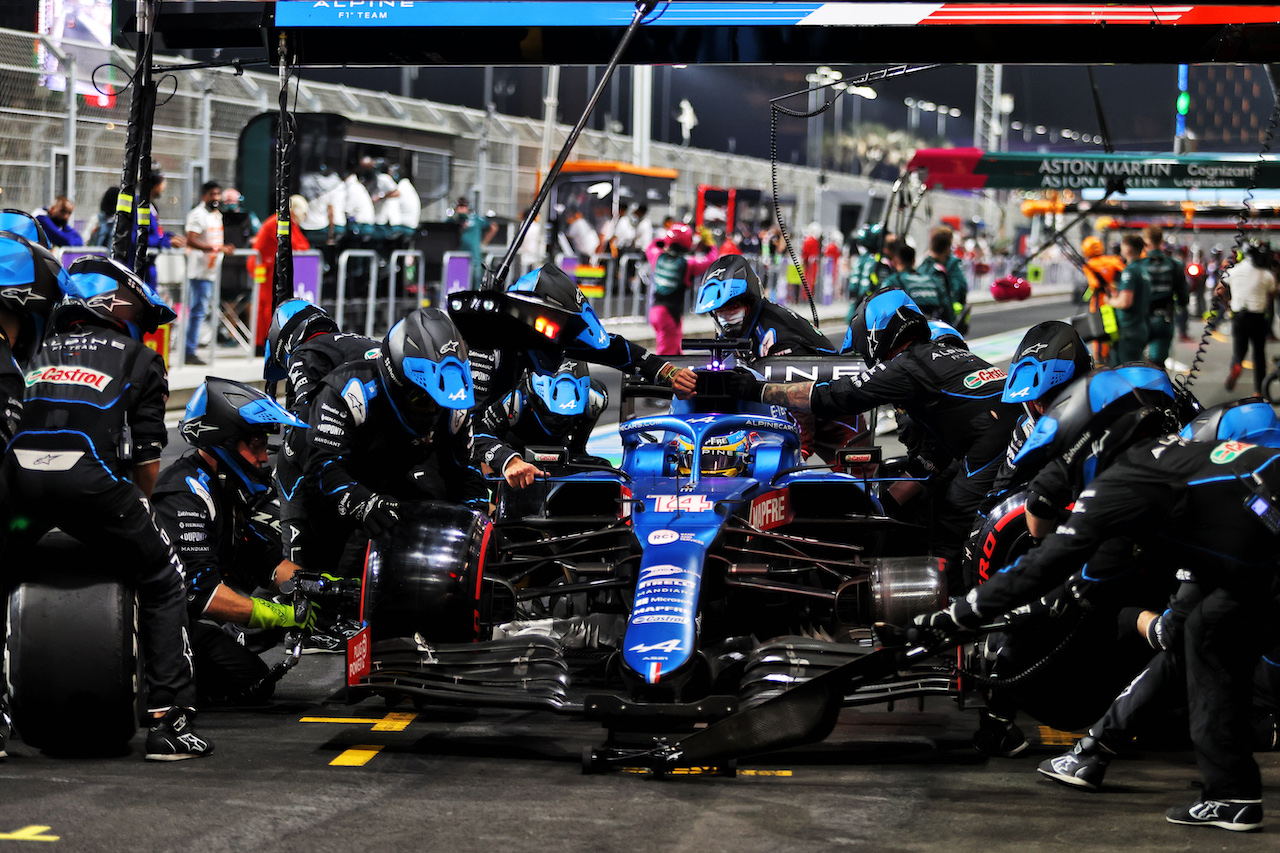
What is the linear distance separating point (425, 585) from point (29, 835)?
1926mm

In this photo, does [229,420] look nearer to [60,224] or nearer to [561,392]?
[561,392]

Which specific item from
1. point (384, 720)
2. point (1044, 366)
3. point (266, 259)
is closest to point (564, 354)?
point (384, 720)

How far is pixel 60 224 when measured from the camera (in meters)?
15.2

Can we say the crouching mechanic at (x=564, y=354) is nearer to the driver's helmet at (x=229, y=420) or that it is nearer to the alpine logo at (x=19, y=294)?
the driver's helmet at (x=229, y=420)

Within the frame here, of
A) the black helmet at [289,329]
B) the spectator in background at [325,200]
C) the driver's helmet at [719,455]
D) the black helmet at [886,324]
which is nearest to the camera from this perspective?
the driver's helmet at [719,455]

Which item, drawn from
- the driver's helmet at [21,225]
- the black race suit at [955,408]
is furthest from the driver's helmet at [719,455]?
the driver's helmet at [21,225]

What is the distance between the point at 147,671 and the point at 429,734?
3.68ft

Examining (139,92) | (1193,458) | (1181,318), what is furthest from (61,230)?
(1181,318)

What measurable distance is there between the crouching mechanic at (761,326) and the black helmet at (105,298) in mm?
3938

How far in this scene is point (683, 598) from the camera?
18.7ft

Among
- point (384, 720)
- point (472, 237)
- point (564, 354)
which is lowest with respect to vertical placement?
point (384, 720)

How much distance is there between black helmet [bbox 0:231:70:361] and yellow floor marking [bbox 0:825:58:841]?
6.42ft

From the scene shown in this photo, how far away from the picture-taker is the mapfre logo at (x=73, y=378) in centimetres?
535

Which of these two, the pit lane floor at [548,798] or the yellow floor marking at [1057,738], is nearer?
the pit lane floor at [548,798]
